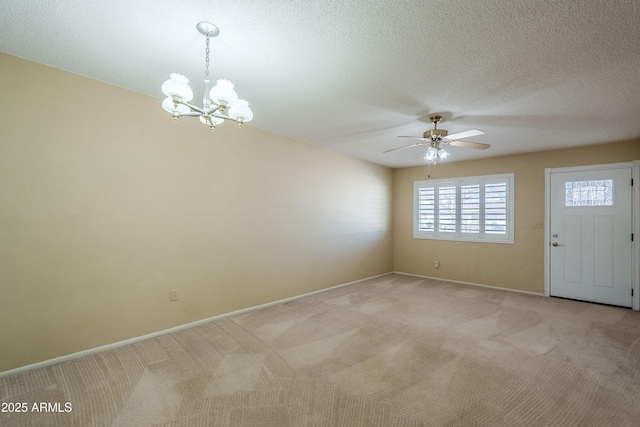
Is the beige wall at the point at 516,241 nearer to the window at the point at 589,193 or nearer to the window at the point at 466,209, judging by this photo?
the window at the point at 466,209

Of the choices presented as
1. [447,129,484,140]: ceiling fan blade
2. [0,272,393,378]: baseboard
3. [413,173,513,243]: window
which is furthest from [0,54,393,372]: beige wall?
[413,173,513,243]: window

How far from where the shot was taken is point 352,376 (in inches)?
88.2

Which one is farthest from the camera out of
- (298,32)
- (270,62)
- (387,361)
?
(387,361)

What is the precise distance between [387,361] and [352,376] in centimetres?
43

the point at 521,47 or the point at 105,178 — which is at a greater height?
the point at 521,47

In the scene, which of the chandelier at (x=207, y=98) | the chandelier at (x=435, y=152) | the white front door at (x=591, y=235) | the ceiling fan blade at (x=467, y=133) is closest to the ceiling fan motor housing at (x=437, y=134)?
the chandelier at (x=435, y=152)

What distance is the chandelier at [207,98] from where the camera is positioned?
1.58 m

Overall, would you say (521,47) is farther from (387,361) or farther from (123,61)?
(123,61)

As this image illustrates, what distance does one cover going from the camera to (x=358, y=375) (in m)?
2.25

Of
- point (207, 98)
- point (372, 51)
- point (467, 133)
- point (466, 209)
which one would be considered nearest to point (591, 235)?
point (466, 209)

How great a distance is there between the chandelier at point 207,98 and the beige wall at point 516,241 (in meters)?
5.07

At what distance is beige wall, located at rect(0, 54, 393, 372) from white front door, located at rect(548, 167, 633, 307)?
4347 mm

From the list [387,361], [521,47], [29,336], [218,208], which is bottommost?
[387,361]

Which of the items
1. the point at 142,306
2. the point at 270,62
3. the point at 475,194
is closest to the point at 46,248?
the point at 142,306
